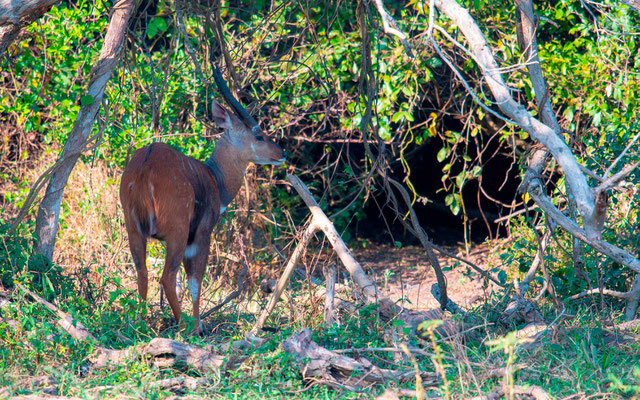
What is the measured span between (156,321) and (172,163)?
119cm

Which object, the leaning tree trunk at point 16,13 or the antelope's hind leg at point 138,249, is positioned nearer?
the leaning tree trunk at point 16,13

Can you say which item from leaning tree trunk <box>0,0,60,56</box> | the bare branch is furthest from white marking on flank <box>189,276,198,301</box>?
the bare branch

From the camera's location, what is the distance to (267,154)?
5727 mm

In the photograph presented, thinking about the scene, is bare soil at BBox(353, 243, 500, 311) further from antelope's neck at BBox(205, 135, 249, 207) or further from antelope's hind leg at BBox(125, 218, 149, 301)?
antelope's hind leg at BBox(125, 218, 149, 301)

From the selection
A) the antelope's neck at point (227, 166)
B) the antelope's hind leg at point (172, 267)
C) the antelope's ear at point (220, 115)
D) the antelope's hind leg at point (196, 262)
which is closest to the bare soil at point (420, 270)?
the antelope's neck at point (227, 166)

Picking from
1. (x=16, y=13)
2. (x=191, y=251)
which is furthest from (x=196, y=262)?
(x=16, y=13)

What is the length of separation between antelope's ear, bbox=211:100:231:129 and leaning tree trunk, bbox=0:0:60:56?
5.46 ft

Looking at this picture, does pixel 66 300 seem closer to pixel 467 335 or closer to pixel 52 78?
pixel 467 335

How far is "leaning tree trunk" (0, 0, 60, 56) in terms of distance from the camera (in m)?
4.11

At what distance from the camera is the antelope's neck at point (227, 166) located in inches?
220

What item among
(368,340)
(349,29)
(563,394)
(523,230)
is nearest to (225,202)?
(368,340)

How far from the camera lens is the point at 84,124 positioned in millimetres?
5234

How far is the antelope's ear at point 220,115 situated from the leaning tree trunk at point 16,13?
1.66m

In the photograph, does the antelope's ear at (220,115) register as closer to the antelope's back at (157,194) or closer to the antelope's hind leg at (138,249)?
the antelope's back at (157,194)
